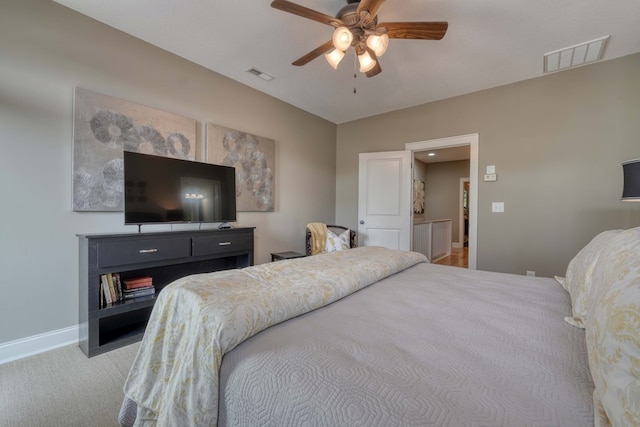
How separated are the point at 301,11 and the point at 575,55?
2.81 meters

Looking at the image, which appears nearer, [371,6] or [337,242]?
[371,6]

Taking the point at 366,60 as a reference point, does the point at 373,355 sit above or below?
below

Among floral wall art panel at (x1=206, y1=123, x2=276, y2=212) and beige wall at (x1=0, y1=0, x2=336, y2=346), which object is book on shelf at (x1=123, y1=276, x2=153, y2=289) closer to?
beige wall at (x1=0, y1=0, x2=336, y2=346)

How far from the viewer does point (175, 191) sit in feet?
8.20

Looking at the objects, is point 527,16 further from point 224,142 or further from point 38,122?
point 38,122

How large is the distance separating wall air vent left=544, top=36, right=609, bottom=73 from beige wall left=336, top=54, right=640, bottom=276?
14 cm

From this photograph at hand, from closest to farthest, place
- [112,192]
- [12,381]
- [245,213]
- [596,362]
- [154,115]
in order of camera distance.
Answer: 1. [596,362]
2. [12,381]
3. [112,192]
4. [154,115]
5. [245,213]

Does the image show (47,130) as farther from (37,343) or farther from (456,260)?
(456,260)

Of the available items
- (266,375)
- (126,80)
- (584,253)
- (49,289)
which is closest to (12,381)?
(49,289)

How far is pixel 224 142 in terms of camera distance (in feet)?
10.1

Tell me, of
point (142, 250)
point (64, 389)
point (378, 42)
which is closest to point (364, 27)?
point (378, 42)

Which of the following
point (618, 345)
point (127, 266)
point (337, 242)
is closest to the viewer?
point (618, 345)

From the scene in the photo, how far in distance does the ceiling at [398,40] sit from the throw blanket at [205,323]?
2091 millimetres

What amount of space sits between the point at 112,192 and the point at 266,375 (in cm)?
238
